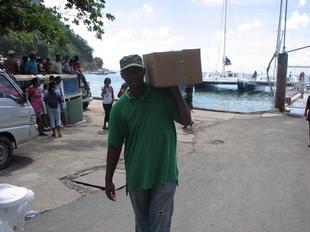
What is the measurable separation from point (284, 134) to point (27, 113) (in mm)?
8317

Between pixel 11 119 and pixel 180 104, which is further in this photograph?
pixel 11 119

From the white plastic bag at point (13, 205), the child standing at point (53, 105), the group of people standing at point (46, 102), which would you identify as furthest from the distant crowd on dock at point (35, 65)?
the white plastic bag at point (13, 205)

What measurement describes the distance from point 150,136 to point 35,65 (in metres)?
10.5

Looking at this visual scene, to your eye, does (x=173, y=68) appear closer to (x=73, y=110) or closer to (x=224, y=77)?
(x=73, y=110)

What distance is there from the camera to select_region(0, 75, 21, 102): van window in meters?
8.38

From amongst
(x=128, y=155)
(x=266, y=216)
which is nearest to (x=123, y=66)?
(x=128, y=155)

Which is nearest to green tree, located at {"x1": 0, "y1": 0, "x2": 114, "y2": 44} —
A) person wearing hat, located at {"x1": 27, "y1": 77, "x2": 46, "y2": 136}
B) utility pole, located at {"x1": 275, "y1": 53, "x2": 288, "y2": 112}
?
person wearing hat, located at {"x1": 27, "y1": 77, "x2": 46, "y2": 136}

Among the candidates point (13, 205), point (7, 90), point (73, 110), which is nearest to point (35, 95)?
point (7, 90)

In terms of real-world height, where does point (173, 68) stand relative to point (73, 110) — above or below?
above

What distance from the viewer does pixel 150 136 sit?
346cm

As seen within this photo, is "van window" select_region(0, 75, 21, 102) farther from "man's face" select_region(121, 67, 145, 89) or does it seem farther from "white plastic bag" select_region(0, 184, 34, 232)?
"man's face" select_region(121, 67, 145, 89)

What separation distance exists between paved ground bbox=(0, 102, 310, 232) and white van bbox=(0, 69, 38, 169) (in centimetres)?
41

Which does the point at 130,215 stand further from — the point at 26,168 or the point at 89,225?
the point at 26,168

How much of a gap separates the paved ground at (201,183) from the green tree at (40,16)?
2.80 meters
